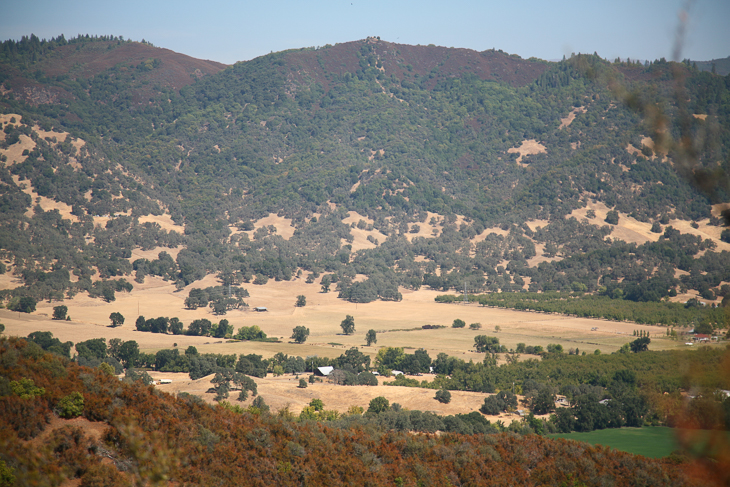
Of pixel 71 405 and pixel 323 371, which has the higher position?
pixel 71 405

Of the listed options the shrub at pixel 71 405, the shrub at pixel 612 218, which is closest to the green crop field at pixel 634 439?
the shrub at pixel 71 405

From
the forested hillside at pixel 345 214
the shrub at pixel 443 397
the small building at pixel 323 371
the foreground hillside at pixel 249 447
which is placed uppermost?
the forested hillside at pixel 345 214

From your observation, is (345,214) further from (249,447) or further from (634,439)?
(249,447)

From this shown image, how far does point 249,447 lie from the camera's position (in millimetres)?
28125

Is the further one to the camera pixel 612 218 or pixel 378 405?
pixel 612 218

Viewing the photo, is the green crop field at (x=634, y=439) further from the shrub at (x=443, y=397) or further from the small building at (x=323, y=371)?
the small building at (x=323, y=371)

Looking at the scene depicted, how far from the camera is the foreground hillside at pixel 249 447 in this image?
22.6m

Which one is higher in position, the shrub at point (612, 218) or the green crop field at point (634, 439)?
the shrub at point (612, 218)

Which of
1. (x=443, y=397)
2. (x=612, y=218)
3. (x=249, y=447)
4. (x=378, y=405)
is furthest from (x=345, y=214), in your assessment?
(x=249, y=447)

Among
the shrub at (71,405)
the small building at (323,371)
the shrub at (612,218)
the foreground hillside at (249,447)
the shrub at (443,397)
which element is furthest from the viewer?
the shrub at (612,218)

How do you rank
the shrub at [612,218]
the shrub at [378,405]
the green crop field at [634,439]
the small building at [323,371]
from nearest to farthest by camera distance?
the green crop field at [634,439]
the shrub at [378,405]
the small building at [323,371]
the shrub at [612,218]

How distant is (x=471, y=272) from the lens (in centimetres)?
13962

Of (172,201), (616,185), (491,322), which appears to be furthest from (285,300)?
(616,185)

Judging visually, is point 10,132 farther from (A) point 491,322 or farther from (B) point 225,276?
(A) point 491,322
